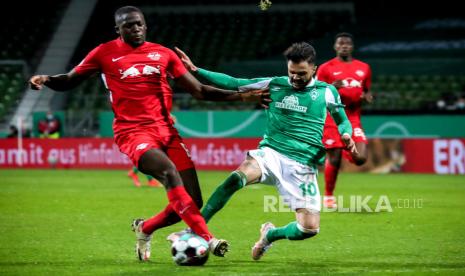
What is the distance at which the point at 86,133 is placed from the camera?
2934 centimetres

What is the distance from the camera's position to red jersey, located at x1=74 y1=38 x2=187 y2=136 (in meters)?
8.87

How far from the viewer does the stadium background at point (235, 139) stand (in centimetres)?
964

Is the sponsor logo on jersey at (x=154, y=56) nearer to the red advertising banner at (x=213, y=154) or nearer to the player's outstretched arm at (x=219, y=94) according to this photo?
the player's outstretched arm at (x=219, y=94)

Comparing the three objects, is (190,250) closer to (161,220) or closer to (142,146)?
(161,220)

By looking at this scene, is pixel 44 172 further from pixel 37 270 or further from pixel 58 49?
pixel 37 270

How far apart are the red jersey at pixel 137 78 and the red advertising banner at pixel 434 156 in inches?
621

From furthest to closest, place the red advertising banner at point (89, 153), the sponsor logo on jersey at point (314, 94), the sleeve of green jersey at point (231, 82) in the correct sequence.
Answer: the red advertising banner at point (89, 153)
the sponsor logo on jersey at point (314, 94)
the sleeve of green jersey at point (231, 82)

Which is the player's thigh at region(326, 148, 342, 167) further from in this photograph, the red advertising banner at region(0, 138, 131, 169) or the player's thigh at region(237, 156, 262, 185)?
the red advertising banner at region(0, 138, 131, 169)

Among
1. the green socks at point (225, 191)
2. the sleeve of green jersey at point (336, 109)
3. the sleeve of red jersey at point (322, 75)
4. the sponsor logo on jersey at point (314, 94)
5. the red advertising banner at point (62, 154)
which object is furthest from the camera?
the red advertising banner at point (62, 154)

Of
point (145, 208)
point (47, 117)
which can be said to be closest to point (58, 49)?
point (47, 117)

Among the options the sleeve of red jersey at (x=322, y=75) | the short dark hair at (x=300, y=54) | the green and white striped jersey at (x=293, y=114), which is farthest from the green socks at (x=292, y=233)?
the sleeve of red jersey at (x=322, y=75)

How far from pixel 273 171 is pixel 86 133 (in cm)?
2104

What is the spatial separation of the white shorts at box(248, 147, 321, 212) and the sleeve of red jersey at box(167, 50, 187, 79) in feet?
3.60

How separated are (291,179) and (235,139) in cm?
1697
